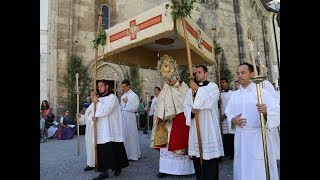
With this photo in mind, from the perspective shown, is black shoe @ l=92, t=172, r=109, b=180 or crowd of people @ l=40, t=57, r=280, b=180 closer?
crowd of people @ l=40, t=57, r=280, b=180

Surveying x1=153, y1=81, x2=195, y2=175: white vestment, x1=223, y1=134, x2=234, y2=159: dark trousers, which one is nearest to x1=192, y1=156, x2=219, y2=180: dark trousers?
x1=153, y1=81, x2=195, y2=175: white vestment

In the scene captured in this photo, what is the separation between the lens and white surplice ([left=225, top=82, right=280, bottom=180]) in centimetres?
353

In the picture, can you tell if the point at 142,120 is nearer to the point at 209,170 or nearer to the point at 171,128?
the point at 171,128

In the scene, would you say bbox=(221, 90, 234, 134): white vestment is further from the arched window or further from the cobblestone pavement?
the arched window

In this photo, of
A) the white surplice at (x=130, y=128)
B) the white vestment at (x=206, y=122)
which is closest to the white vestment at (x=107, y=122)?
the white vestment at (x=206, y=122)

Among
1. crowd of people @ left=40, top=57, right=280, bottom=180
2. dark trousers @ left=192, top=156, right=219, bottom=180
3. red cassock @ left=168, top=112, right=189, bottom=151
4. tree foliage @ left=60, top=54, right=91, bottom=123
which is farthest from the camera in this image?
tree foliage @ left=60, top=54, right=91, bottom=123

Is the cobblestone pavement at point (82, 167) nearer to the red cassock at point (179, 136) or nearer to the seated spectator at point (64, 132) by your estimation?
the red cassock at point (179, 136)

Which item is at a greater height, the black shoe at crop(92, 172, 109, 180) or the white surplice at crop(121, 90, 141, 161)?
the white surplice at crop(121, 90, 141, 161)

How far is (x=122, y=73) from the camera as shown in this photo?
50.7 feet

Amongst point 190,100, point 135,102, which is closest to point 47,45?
point 135,102

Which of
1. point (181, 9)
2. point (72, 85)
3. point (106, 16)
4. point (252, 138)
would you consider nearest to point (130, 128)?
point (181, 9)

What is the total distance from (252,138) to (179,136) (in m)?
1.93

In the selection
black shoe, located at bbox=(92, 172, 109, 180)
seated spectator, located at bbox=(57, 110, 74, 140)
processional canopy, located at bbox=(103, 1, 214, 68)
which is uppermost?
processional canopy, located at bbox=(103, 1, 214, 68)
